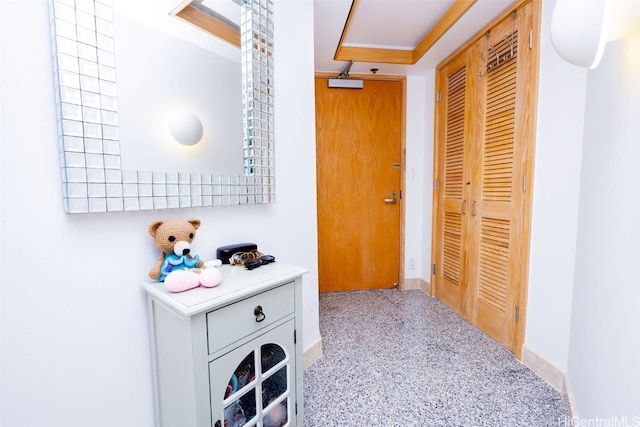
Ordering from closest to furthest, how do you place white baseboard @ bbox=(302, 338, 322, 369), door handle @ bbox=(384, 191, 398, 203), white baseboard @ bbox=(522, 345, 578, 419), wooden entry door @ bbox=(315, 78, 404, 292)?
white baseboard @ bbox=(522, 345, 578, 419) → white baseboard @ bbox=(302, 338, 322, 369) → wooden entry door @ bbox=(315, 78, 404, 292) → door handle @ bbox=(384, 191, 398, 203)

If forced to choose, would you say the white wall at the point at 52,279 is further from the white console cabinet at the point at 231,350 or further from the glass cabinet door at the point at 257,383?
the glass cabinet door at the point at 257,383

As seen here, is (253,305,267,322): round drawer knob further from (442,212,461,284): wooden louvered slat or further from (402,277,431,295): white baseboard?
(402,277,431,295): white baseboard

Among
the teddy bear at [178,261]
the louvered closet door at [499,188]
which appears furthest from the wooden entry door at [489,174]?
the teddy bear at [178,261]

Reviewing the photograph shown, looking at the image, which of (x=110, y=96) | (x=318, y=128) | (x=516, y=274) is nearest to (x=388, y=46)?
(x=318, y=128)

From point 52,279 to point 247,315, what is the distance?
1.72ft

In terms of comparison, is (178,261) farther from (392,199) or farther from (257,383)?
(392,199)

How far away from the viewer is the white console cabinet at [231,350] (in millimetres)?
780

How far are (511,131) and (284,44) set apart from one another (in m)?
1.42

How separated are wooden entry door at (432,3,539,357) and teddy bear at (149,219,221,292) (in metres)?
1.70

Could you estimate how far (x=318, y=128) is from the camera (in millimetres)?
2646

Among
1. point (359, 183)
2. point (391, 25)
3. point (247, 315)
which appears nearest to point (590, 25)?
point (247, 315)

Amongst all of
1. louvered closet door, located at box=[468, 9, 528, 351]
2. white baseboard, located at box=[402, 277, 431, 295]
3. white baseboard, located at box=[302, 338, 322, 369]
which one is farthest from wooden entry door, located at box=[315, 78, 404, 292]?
white baseboard, located at box=[302, 338, 322, 369]

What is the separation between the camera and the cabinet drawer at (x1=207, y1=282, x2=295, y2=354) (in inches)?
31.9

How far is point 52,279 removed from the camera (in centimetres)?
75
